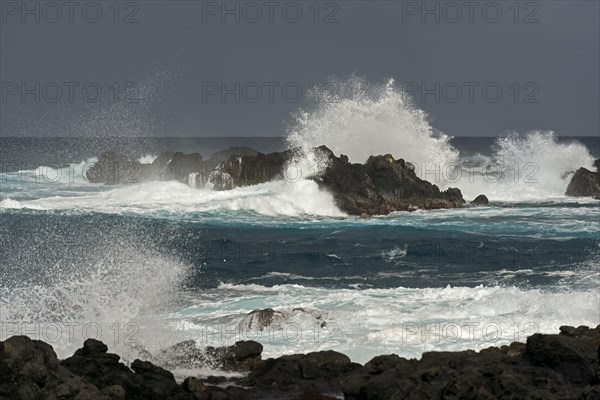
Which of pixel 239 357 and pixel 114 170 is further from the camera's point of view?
pixel 114 170

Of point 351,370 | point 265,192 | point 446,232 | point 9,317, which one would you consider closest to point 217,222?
point 265,192

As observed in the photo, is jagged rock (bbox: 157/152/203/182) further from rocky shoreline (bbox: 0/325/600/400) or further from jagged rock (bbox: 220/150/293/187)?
rocky shoreline (bbox: 0/325/600/400)

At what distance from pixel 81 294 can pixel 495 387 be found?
8.96 metres

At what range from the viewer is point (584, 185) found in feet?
146

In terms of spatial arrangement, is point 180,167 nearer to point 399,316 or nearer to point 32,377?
point 399,316

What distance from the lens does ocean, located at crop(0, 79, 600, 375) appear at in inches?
614

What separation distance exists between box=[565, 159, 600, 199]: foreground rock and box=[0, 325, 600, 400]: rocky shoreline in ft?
105

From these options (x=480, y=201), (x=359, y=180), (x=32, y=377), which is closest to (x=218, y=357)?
(x=32, y=377)

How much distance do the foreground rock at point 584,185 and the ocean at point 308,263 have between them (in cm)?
120

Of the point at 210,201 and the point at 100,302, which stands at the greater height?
the point at 210,201

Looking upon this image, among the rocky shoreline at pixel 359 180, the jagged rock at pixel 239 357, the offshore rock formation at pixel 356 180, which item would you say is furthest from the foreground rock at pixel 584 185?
the jagged rock at pixel 239 357

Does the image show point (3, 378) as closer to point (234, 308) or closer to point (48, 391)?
point (48, 391)

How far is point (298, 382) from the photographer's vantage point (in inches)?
493

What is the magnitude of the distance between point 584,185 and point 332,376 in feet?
113
